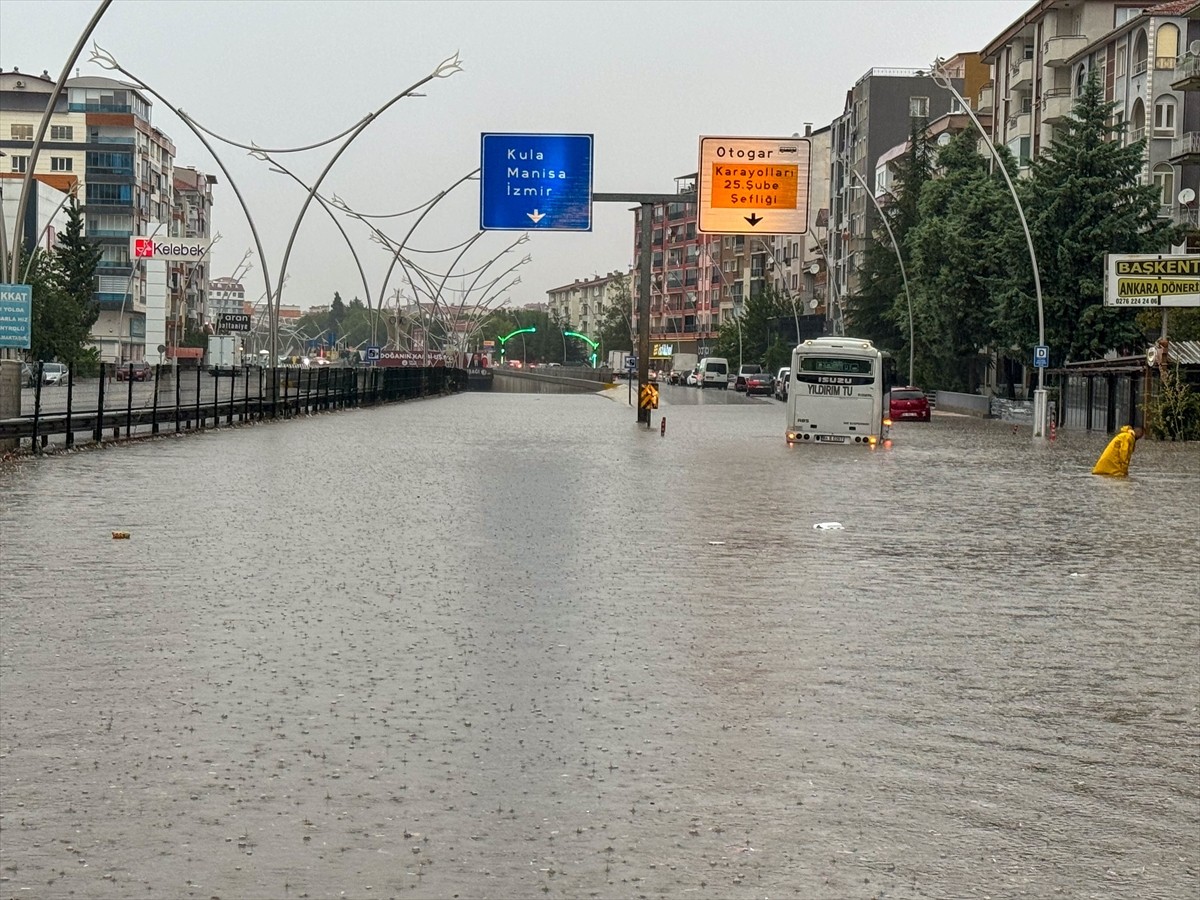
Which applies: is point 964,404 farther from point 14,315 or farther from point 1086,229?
point 14,315

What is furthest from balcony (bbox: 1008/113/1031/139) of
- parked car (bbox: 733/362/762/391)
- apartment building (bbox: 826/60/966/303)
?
apartment building (bbox: 826/60/966/303)

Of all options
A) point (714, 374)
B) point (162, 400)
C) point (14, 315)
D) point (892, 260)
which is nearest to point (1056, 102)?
point (892, 260)

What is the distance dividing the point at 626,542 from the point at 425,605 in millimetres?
4975

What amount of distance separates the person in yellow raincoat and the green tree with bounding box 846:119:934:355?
217ft

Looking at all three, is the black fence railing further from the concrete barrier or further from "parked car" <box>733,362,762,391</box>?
"parked car" <box>733,362,762,391</box>

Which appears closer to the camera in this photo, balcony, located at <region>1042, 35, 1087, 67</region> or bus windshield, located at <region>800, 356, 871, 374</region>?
bus windshield, located at <region>800, 356, 871, 374</region>

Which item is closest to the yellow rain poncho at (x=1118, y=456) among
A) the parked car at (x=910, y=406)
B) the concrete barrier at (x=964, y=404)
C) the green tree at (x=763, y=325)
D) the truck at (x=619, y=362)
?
the parked car at (x=910, y=406)

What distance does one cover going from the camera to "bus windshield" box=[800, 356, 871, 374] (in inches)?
1807

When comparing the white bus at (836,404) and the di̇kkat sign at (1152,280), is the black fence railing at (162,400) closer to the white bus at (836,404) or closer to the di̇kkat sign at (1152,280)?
the white bus at (836,404)

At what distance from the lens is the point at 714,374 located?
5089 inches

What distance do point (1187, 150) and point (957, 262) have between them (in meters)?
12.0

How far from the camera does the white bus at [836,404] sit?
1742 inches

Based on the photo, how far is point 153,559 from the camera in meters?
14.9

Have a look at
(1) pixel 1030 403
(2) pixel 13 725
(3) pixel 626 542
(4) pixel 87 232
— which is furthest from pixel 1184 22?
(4) pixel 87 232
